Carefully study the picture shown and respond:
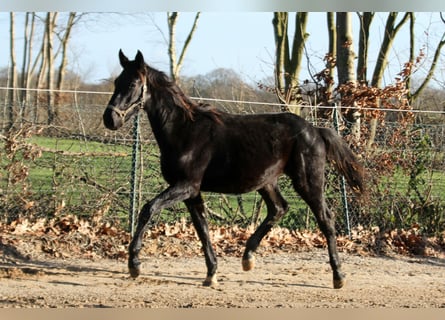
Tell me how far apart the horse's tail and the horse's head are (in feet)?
7.23

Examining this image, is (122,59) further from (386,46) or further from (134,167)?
(386,46)

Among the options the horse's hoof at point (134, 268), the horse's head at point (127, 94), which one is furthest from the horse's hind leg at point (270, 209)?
the horse's head at point (127, 94)

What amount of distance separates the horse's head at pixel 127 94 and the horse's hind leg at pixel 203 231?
1.21 meters

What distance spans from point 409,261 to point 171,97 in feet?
15.3

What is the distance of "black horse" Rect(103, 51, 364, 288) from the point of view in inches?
274

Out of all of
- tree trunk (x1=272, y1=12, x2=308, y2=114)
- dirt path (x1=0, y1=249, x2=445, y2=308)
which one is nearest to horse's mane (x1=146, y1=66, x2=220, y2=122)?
dirt path (x1=0, y1=249, x2=445, y2=308)

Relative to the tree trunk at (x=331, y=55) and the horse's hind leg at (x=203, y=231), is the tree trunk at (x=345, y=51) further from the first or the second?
the horse's hind leg at (x=203, y=231)

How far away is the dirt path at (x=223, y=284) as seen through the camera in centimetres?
653

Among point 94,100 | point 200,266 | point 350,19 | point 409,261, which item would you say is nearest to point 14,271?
point 200,266

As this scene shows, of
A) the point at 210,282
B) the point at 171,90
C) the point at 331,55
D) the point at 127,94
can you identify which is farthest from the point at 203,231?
the point at 331,55

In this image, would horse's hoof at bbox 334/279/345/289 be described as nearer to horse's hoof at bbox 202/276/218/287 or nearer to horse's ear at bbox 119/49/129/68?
horse's hoof at bbox 202/276/218/287

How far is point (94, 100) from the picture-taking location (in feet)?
107

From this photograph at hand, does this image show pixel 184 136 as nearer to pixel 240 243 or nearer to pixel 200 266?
pixel 200 266

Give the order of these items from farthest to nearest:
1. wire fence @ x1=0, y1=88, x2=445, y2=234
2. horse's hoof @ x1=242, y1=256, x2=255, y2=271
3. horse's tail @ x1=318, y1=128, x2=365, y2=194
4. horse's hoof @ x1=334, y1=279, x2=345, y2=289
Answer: wire fence @ x1=0, y1=88, x2=445, y2=234 → horse's tail @ x1=318, y1=128, x2=365, y2=194 → horse's hoof @ x1=242, y1=256, x2=255, y2=271 → horse's hoof @ x1=334, y1=279, x2=345, y2=289
